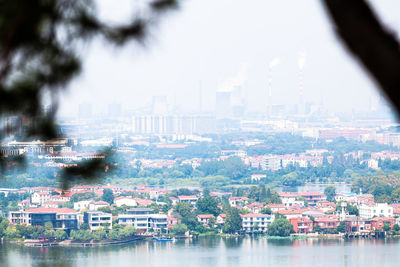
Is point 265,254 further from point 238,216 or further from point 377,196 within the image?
point 377,196

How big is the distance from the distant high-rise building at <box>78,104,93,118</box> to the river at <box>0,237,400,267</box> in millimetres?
15589

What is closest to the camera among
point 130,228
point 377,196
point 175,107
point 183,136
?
point 130,228

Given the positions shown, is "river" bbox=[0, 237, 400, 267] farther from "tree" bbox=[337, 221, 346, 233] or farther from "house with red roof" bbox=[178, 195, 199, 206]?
"house with red roof" bbox=[178, 195, 199, 206]

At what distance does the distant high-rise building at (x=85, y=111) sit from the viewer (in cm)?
2542

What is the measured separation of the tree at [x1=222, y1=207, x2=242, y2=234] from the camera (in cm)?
1090

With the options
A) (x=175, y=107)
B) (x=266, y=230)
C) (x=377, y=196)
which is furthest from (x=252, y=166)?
(x=175, y=107)

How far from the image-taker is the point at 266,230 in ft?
36.4

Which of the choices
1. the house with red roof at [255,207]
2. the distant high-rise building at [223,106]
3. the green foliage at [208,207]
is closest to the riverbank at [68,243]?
the green foliage at [208,207]

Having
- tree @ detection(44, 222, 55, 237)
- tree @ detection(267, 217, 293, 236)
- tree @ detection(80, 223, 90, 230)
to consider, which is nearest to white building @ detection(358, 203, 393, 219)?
tree @ detection(267, 217, 293, 236)

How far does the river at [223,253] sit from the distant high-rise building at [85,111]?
1559 centimetres

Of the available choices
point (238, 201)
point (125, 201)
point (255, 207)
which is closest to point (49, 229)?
point (125, 201)

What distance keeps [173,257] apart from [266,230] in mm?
2981

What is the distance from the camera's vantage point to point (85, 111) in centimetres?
2578

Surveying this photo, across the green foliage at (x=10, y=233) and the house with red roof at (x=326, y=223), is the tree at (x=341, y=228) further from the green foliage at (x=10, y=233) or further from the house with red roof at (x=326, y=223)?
the green foliage at (x=10, y=233)
